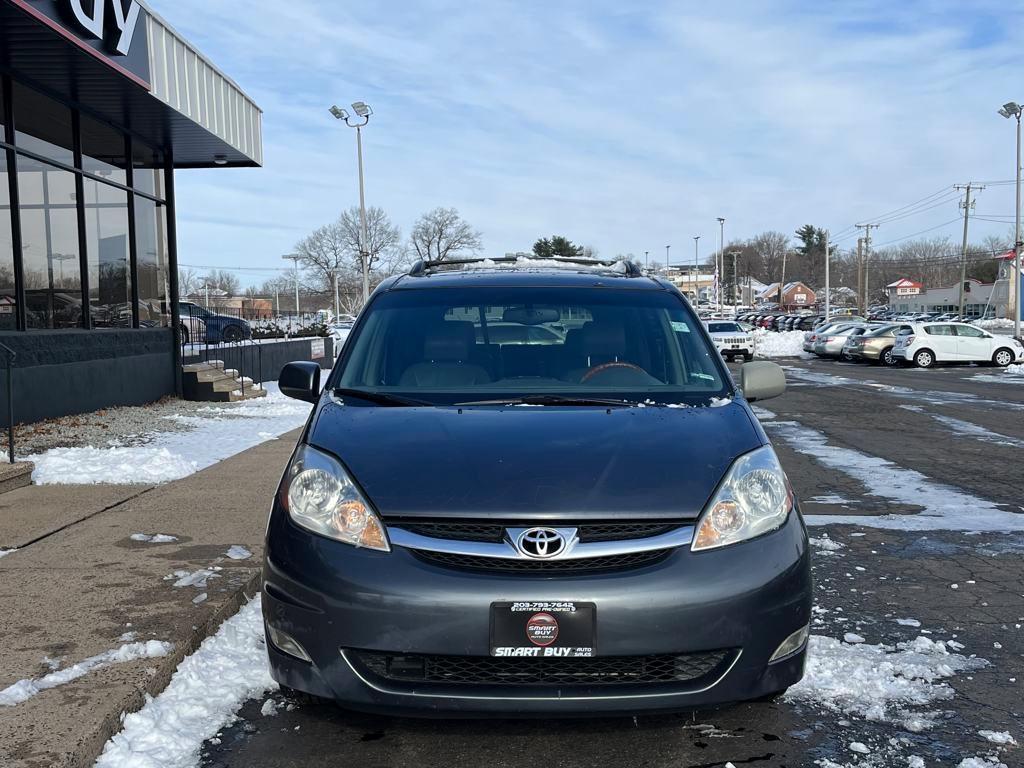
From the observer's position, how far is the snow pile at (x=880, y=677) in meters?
3.54

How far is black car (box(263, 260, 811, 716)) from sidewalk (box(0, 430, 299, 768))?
0.81m

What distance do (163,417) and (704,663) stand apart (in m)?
11.4

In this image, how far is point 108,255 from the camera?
13992mm

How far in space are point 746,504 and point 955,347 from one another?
30.7 m

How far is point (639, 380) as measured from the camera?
4199mm

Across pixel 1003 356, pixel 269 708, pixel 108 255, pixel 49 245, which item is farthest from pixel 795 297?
pixel 269 708

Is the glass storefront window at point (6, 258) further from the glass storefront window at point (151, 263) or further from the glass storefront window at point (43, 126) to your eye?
the glass storefront window at point (151, 263)

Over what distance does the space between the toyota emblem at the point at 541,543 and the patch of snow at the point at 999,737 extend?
1.78 metres

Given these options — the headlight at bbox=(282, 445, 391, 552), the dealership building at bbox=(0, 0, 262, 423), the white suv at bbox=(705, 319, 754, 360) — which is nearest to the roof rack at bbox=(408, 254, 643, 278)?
the headlight at bbox=(282, 445, 391, 552)

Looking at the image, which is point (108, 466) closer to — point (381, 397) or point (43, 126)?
point (381, 397)

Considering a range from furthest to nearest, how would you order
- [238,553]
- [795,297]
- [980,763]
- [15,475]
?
[795,297]
[15,475]
[238,553]
[980,763]

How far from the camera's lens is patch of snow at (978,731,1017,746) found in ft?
10.7

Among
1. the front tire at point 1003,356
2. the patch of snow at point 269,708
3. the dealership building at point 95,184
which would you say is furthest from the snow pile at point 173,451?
the front tire at point 1003,356

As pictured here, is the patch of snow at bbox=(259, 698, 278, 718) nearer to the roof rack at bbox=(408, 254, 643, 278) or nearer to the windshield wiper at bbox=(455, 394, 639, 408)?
the windshield wiper at bbox=(455, 394, 639, 408)
